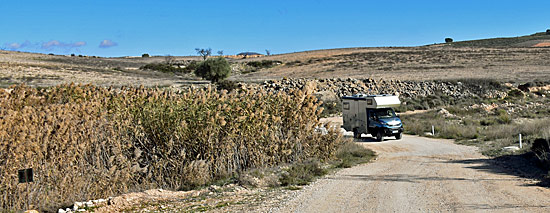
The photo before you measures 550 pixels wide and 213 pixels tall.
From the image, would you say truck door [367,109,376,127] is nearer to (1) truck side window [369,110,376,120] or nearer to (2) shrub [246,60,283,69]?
(1) truck side window [369,110,376,120]

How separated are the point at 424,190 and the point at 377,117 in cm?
1498

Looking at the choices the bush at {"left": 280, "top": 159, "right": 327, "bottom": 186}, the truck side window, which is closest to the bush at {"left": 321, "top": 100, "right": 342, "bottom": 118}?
the truck side window

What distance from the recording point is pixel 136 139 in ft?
42.9

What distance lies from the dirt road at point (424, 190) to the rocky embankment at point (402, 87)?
35138 millimetres

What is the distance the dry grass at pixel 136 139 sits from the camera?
34.3 feet

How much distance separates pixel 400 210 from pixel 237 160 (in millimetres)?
5607

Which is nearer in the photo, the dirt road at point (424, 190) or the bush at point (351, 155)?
the dirt road at point (424, 190)

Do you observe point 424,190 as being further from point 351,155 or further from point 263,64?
point 263,64

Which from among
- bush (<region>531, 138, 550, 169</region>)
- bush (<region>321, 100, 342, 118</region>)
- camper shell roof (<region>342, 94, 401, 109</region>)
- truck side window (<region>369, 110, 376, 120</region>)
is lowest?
bush (<region>321, 100, 342, 118</region>)

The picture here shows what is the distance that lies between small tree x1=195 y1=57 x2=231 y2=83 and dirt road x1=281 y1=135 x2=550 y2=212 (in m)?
47.2

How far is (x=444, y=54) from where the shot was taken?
86875 millimetres

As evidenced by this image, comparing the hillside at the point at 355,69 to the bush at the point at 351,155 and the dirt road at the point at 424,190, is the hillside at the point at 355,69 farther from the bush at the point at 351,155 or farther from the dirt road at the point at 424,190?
the dirt road at the point at 424,190

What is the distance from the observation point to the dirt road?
1027cm

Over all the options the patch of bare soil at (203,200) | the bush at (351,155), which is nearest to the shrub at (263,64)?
the bush at (351,155)
